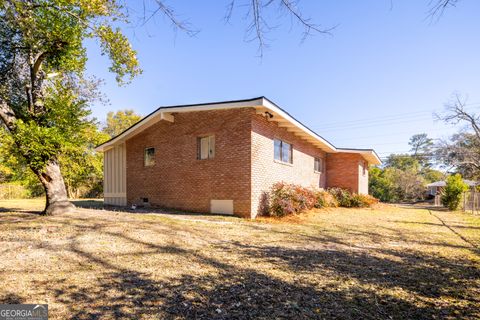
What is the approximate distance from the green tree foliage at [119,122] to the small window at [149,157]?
22.5m

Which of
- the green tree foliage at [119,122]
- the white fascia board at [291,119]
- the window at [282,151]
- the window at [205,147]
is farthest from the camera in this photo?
the green tree foliage at [119,122]

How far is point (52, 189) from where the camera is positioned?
8.31 m

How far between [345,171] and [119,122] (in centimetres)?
2886

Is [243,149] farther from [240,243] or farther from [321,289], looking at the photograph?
[321,289]

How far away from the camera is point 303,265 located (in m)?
4.39

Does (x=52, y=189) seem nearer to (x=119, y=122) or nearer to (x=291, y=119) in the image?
(x=291, y=119)

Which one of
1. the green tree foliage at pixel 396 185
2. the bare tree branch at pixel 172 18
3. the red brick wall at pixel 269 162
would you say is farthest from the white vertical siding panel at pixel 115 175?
the green tree foliage at pixel 396 185

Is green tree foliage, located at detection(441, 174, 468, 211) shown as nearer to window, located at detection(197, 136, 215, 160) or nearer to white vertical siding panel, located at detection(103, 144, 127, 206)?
window, located at detection(197, 136, 215, 160)

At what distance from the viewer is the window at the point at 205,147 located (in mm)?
10914

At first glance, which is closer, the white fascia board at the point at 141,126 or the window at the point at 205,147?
the window at the point at 205,147

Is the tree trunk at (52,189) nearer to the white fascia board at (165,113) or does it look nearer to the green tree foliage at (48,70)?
the green tree foliage at (48,70)

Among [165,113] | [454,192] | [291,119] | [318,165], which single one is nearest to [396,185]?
[454,192]

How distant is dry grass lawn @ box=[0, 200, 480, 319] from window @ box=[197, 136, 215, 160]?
4.65 metres

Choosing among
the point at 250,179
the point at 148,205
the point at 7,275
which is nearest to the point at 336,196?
the point at 250,179
